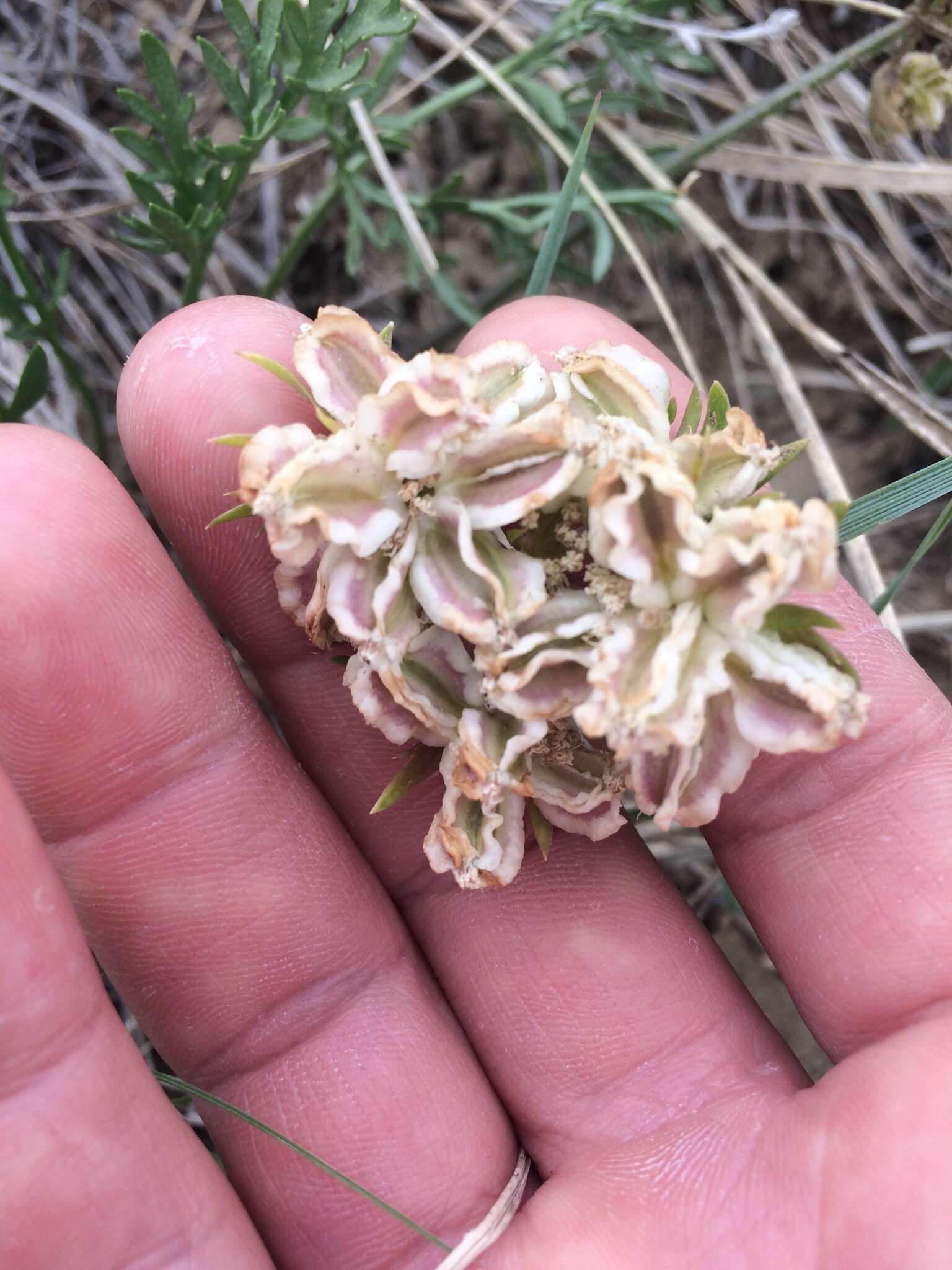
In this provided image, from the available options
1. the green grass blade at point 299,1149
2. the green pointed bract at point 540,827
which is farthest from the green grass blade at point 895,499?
the green grass blade at point 299,1149

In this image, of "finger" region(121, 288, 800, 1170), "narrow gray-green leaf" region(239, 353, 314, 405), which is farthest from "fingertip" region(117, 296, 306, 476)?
"narrow gray-green leaf" region(239, 353, 314, 405)

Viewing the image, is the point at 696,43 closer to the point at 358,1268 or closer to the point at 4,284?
the point at 4,284

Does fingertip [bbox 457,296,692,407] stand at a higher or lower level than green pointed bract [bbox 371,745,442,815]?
higher

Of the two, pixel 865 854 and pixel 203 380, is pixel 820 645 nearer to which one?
pixel 865 854

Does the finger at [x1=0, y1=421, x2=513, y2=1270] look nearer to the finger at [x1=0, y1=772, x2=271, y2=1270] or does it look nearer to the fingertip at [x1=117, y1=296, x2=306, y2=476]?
the fingertip at [x1=117, y1=296, x2=306, y2=476]

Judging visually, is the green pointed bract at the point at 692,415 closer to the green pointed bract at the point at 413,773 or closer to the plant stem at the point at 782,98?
the green pointed bract at the point at 413,773

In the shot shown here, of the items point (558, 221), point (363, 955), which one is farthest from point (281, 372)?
point (363, 955)

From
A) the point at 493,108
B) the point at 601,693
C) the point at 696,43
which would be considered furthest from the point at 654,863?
the point at 493,108
